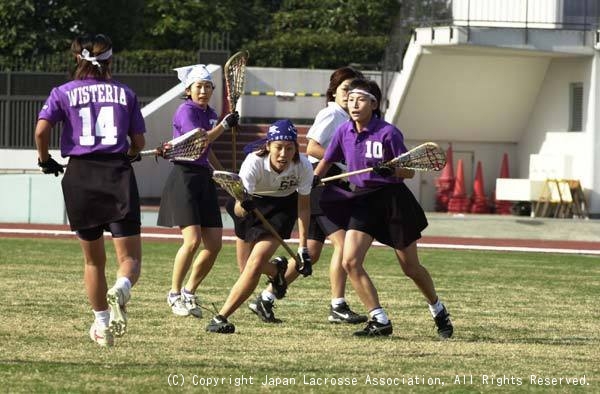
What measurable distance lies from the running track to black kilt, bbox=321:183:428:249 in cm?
1246

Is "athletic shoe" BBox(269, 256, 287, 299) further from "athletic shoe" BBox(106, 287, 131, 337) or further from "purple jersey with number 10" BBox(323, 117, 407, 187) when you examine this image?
"athletic shoe" BBox(106, 287, 131, 337)

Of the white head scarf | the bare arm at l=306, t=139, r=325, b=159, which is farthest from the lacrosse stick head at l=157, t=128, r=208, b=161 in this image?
the bare arm at l=306, t=139, r=325, b=159

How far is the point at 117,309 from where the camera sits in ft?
31.1

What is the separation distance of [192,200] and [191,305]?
868mm

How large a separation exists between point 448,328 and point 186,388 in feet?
11.2

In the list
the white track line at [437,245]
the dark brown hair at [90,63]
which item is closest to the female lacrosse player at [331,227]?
the dark brown hair at [90,63]

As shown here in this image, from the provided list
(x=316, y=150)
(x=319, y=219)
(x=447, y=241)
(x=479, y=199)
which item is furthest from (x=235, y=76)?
(x=479, y=199)

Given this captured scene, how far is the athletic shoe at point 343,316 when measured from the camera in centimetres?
1199

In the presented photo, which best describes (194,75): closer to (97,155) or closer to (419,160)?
(419,160)

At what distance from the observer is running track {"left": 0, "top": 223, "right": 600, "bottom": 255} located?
24.6 m

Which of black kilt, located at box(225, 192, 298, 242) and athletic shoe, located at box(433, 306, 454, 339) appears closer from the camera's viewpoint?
athletic shoe, located at box(433, 306, 454, 339)

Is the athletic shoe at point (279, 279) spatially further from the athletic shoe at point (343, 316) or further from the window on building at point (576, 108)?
the window on building at point (576, 108)

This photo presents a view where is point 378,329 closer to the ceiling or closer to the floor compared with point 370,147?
closer to the floor

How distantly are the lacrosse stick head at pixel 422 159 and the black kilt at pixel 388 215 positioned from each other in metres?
0.26
